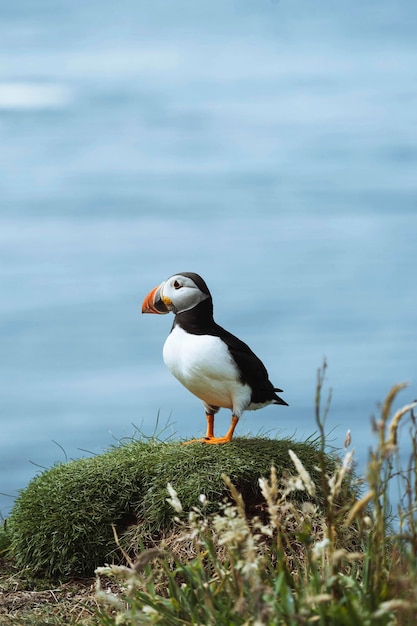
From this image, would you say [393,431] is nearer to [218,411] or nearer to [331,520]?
[331,520]

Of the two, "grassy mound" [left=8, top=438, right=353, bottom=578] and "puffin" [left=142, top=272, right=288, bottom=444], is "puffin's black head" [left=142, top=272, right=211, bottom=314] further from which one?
"grassy mound" [left=8, top=438, right=353, bottom=578]

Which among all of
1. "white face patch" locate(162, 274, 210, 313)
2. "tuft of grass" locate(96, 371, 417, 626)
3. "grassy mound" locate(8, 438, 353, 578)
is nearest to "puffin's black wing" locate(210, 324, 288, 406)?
"white face patch" locate(162, 274, 210, 313)

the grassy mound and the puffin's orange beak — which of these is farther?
the puffin's orange beak

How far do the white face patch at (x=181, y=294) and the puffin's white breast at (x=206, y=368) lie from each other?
18 cm

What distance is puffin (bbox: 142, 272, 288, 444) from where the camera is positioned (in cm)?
588

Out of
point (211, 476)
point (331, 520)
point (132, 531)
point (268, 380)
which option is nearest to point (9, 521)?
point (132, 531)

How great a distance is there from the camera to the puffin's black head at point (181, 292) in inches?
240

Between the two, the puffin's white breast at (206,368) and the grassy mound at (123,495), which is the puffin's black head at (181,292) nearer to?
the puffin's white breast at (206,368)

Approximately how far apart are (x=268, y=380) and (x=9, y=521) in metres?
2.31

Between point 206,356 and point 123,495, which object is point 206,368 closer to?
point 206,356

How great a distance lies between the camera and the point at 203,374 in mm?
5883

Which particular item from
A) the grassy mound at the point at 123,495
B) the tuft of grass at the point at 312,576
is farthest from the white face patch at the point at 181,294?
the tuft of grass at the point at 312,576

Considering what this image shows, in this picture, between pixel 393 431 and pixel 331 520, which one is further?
pixel 331 520

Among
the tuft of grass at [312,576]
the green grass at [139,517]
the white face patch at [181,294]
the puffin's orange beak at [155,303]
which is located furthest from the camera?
the puffin's orange beak at [155,303]
